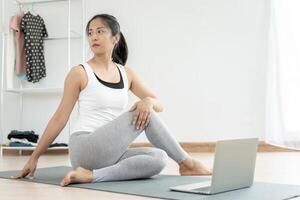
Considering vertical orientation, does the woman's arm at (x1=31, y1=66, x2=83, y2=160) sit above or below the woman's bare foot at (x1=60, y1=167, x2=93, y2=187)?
above

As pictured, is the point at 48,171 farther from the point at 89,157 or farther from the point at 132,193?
the point at 132,193

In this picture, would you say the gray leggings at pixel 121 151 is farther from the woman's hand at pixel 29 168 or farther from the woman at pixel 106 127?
the woman's hand at pixel 29 168

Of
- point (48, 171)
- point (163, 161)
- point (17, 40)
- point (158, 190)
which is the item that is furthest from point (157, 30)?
point (158, 190)

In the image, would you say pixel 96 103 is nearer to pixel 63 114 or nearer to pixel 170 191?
pixel 63 114

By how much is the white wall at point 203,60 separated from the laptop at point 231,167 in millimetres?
2585

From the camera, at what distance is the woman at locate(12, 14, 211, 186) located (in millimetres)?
1967

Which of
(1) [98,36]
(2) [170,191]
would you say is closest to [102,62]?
(1) [98,36]

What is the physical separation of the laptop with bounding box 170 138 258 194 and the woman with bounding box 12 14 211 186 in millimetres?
314

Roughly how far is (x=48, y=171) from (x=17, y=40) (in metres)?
2.26

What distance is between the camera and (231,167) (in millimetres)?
1664

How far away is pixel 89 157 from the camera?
2.00 metres

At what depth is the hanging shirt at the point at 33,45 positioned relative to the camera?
452cm

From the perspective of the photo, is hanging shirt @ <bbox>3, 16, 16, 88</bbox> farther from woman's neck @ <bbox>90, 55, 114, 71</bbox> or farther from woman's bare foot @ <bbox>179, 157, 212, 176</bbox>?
woman's bare foot @ <bbox>179, 157, 212, 176</bbox>

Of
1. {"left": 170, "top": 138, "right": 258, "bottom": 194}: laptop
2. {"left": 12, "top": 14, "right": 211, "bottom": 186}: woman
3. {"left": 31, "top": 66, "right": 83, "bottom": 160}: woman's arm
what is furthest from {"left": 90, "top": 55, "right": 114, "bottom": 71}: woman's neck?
{"left": 170, "top": 138, "right": 258, "bottom": 194}: laptop
